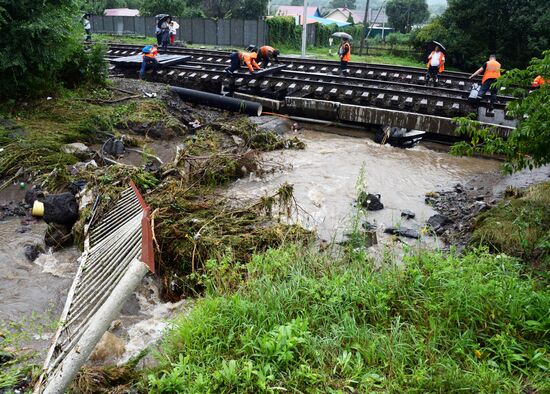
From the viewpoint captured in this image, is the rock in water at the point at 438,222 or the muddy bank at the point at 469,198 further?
the rock in water at the point at 438,222

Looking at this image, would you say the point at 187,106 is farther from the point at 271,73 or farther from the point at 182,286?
the point at 182,286

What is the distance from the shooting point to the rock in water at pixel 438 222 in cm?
743

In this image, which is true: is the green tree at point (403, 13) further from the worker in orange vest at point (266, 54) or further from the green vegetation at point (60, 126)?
the green vegetation at point (60, 126)

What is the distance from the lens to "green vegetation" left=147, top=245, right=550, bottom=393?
11.2 ft

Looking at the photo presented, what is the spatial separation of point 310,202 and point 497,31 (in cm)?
2069

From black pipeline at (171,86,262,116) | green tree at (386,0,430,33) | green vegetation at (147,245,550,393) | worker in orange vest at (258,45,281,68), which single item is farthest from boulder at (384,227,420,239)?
green tree at (386,0,430,33)

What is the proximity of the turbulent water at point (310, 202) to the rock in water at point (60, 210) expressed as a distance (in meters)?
0.41

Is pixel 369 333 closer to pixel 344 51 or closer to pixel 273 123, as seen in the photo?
pixel 273 123

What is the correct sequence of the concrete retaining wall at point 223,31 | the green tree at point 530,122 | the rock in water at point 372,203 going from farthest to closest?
the concrete retaining wall at point 223,31
the rock in water at point 372,203
the green tree at point 530,122

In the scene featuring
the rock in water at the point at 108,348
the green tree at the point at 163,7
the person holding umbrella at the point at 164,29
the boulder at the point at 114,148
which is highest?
the green tree at the point at 163,7

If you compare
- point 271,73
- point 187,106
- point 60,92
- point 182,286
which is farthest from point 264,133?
point 182,286

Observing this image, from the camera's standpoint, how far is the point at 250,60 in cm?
1400

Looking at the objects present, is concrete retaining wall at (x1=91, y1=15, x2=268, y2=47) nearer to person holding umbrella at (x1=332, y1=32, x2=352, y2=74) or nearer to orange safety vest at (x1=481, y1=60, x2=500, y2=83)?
person holding umbrella at (x1=332, y1=32, x2=352, y2=74)

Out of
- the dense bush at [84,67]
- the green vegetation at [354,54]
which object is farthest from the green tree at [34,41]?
the green vegetation at [354,54]
